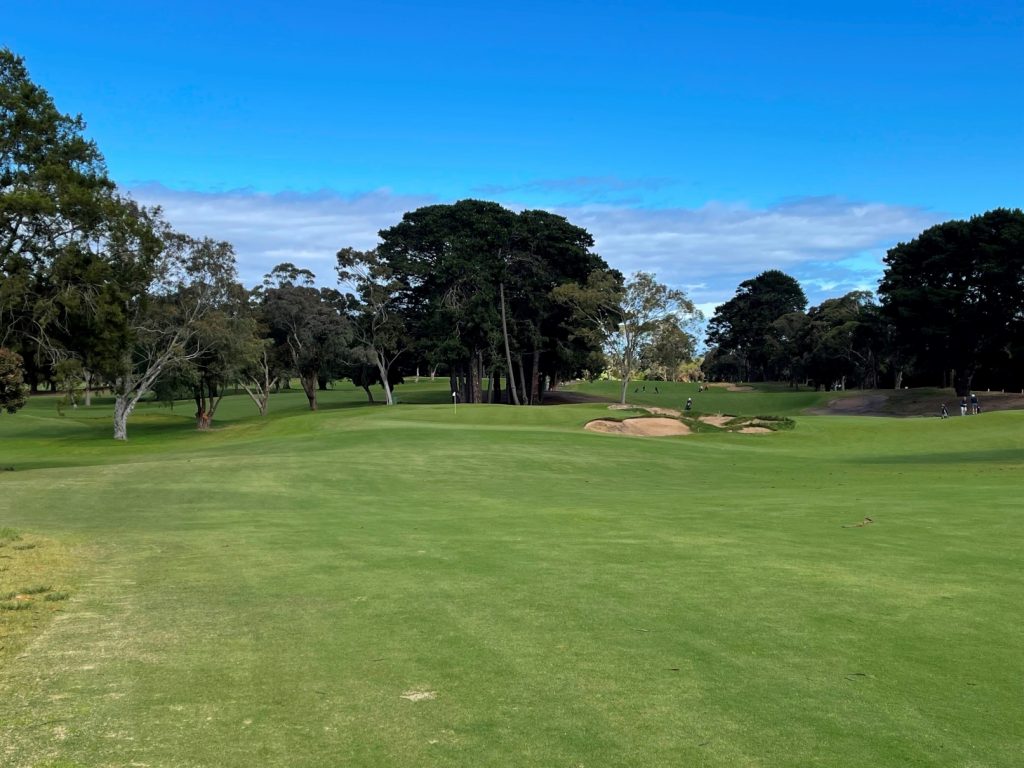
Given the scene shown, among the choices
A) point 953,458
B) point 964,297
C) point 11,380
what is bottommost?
point 953,458

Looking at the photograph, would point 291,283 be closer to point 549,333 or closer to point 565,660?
point 549,333

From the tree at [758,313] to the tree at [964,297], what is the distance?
1976 inches

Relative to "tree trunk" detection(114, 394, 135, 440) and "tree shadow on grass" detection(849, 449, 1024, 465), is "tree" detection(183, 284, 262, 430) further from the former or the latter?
"tree shadow on grass" detection(849, 449, 1024, 465)

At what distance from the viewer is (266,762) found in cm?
463

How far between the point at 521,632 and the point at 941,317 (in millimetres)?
73753

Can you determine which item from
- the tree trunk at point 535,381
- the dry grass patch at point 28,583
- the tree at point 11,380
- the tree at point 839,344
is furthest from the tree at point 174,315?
the tree at point 839,344

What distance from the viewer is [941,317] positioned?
70188 millimetres

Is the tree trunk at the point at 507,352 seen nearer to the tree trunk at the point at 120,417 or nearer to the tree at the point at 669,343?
the tree at the point at 669,343

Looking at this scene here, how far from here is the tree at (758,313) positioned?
132 meters

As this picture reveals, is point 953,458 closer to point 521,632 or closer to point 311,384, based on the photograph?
Answer: point 521,632

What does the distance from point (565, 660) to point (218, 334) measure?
5367cm

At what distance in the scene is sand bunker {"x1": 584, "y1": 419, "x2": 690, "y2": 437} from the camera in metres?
45.8

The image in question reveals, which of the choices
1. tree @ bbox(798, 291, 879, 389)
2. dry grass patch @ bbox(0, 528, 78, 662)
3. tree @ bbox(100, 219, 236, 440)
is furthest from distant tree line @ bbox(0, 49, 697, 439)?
tree @ bbox(798, 291, 879, 389)

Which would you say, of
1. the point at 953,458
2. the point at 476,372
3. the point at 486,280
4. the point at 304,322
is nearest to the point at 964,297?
the point at 486,280
